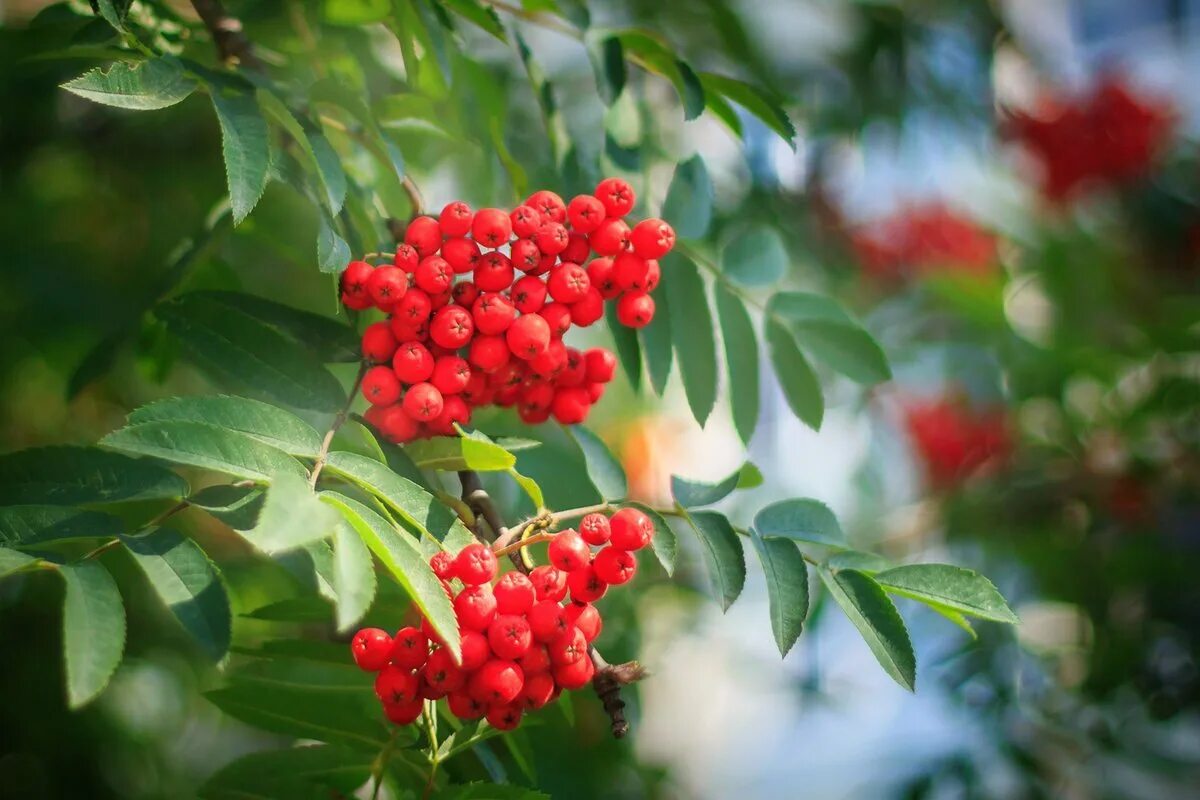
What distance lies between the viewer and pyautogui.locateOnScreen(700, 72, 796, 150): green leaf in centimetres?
113

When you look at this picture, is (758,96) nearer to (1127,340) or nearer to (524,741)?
(524,741)

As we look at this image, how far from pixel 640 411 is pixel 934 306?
727 millimetres

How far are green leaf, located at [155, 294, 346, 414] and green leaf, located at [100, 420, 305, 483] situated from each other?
0.18 metres

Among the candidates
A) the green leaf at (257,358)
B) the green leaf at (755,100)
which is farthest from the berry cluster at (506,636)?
the green leaf at (755,100)

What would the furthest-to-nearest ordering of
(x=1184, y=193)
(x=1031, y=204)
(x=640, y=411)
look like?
(x=1031, y=204) < (x=1184, y=193) < (x=640, y=411)

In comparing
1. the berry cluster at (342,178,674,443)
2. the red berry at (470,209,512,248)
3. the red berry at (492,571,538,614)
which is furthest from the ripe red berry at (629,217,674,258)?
the red berry at (492,571,538,614)

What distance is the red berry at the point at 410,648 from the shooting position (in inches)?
32.7

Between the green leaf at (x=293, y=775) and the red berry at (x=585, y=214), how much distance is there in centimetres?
54

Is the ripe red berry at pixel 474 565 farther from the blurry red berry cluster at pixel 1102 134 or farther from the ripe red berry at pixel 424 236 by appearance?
the blurry red berry cluster at pixel 1102 134

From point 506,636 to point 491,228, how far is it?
36cm

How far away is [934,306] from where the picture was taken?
2471mm

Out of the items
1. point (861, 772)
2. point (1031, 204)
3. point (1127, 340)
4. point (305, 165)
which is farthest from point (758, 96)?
point (1031, 204)

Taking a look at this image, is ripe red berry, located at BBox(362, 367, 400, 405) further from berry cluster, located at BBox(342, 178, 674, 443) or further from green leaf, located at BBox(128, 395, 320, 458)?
green leaf, located at BBox(128, 395, 320, 458)

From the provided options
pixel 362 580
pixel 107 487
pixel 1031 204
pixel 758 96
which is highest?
pixel 758 96
